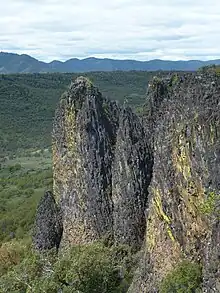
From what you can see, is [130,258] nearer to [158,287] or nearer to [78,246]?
[78,246]

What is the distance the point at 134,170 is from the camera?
88.0 feet

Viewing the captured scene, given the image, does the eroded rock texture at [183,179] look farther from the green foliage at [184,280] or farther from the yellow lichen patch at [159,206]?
the green foliage at [184,280]

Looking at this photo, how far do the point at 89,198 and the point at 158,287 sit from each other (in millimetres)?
9362

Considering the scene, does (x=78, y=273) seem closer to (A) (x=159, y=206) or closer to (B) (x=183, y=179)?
(A) (x=159, y=206)

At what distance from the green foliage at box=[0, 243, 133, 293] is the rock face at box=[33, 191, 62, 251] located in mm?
4613

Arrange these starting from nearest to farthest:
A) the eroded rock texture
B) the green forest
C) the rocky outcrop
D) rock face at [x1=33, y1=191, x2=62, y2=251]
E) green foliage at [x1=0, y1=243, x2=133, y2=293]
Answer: the eroded rock texture → the green forest → green foliage at [x1=0, y1=243, x2=133, y2=293] → the rocky outcrop → rock face at [x1=33, y1=191, x2=62, y2=251]

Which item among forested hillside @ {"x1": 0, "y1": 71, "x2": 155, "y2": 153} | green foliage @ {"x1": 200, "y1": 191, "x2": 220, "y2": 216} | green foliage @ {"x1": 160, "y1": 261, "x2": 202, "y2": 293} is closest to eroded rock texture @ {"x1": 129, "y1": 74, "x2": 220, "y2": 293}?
green foliage @ {"x1": 200, "y1": 191, "x2": 220, "y2": 216}

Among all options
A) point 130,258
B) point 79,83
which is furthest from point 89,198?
point 79,83

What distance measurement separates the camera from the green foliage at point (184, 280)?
1842cm

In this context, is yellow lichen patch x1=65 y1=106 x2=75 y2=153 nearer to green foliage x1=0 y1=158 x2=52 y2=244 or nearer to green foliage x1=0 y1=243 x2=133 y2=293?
green foliage x1=0 y1=243 x2=133 y2=293

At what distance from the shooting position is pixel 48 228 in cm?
3173

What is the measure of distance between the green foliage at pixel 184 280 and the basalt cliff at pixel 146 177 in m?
0.46

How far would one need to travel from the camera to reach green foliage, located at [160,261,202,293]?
18422mm

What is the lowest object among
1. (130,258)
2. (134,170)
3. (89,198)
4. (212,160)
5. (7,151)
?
(7,151)
